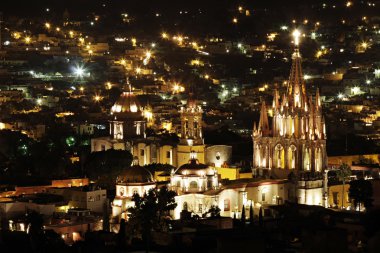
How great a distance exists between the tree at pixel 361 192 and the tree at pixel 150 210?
844 cm

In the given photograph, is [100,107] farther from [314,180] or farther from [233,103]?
[314,180]

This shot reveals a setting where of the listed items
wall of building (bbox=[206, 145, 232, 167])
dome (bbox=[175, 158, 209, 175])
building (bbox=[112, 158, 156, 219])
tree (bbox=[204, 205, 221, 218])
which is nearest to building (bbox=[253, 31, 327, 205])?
dome (bbox=[175, 158, 209, 175])

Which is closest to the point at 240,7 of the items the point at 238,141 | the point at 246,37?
the point at 246,37

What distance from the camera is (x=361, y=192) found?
52.0m

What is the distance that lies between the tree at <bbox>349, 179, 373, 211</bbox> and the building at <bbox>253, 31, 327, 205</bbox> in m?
2.22

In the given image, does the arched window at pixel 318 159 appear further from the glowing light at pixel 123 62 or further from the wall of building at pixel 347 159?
the glowing light at pixel 123 62

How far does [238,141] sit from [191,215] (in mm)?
25888

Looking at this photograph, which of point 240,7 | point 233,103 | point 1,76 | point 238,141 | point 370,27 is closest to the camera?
point 238,141

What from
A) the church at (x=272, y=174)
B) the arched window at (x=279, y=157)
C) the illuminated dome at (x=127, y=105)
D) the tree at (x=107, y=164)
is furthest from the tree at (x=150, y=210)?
the illuminated dome at (x=127, y=105)

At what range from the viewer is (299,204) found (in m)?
51.3

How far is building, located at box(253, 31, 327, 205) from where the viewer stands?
5456cm

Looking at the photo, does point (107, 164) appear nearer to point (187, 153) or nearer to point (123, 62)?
point (187, 153)

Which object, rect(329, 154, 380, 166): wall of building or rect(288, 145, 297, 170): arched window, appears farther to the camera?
rect(329, 154, 380, 166): wall of building

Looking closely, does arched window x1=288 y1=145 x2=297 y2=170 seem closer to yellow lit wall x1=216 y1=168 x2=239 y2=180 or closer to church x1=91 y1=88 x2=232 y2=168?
yellow lit wall x1=216 y1=168 x2=239 y2=180
